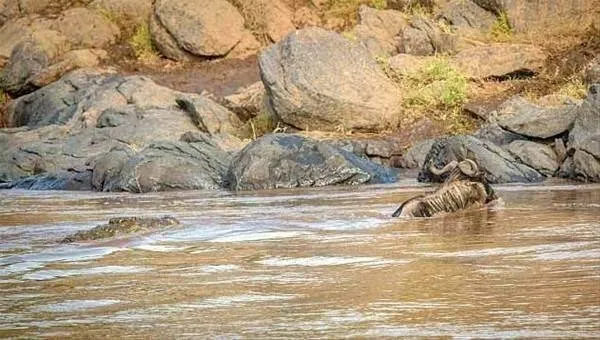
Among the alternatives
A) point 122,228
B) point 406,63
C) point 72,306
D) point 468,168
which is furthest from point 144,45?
point 72,306

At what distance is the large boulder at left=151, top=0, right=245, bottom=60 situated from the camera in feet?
83.3

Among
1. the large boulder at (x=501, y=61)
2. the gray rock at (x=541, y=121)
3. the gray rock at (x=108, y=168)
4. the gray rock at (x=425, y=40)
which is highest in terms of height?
the gray rock at (x=425, y=40)

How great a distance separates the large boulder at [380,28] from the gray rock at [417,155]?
16.5ft

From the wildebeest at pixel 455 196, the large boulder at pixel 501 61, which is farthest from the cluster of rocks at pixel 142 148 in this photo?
the wildebeest at pixel 455 196

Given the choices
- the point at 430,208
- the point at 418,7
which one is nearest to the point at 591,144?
the point at 430,208

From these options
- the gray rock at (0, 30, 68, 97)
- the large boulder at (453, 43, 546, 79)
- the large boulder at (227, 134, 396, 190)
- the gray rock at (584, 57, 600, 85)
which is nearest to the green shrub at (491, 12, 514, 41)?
the large boulder at (453, 43, 546, 79)

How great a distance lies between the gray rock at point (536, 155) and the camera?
50.1 ft

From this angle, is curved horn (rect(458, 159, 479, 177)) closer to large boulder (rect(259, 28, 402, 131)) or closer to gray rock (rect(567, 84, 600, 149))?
gray rock (rect(567, 84, 600, 149))

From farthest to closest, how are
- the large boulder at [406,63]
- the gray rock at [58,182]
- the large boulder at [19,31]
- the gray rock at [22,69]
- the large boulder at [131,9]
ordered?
the large boulder at [131,9] → the large boulder at [19,31] → the gray rock at [22,69] → the large boulder at [406,63] → the gray rock at [58,182]

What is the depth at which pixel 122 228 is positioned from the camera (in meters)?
9.16

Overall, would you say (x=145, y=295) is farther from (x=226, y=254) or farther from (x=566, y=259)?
(x=566, y=259)

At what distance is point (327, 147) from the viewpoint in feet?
52.5

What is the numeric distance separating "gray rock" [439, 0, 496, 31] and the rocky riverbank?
0.03 metres

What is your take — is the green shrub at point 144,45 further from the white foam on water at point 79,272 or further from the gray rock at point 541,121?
the white foam on water at point 79,272
